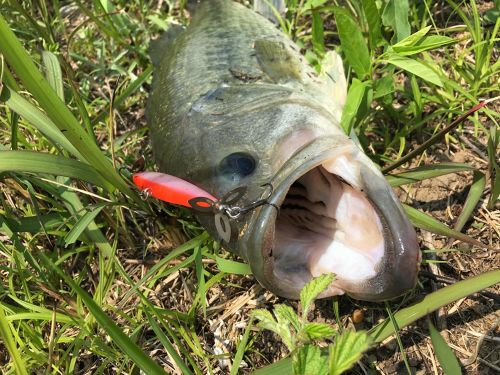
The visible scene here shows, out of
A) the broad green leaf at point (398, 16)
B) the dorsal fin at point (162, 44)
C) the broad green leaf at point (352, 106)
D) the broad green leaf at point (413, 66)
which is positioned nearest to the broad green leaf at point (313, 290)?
the broad green leaf at point (352, 106)

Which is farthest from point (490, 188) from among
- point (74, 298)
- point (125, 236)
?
point (74, 298)

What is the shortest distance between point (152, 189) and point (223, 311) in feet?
2.97

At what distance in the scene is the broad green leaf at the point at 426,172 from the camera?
290 centimetres

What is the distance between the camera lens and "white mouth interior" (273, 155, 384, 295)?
7.73 ft

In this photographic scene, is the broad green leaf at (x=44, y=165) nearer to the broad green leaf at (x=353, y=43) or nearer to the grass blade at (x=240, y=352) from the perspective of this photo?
the grass blade at (x=240, y=352)

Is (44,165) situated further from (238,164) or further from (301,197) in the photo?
(301,197)

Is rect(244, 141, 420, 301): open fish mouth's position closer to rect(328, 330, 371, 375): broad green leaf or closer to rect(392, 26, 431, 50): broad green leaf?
rect(328, 330, 371, 375): broad green leaf

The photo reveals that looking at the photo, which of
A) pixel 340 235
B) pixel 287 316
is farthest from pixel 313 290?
pixel 340 235

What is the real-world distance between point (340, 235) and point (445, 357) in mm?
725

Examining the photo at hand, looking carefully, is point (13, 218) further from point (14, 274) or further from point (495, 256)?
point (495, 256)

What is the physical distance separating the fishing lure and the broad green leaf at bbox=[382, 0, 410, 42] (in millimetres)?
1281

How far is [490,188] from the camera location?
10.5ft

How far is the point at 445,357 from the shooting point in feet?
8.08

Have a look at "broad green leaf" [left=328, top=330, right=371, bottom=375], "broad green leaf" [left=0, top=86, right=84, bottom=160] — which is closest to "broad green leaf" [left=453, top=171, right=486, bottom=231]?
"broad green leaf" [left=328, top=330, right=371, bottom=375]
